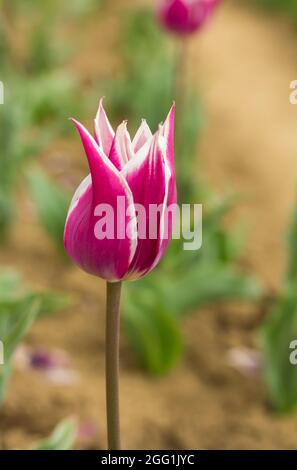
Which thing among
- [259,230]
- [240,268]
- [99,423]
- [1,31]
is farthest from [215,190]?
[99,423]

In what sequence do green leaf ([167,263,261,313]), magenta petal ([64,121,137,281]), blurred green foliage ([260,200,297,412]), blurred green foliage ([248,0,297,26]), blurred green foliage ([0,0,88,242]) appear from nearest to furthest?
1. magenta petal ([64,121,137,281])
2. blurred green foliage ([260,200,297,412])
3. green leaf ([167,263,261,313])
4. blurred green foliage ([0,0,88,242])
5. blurred green foliage ([248,0,297,26])

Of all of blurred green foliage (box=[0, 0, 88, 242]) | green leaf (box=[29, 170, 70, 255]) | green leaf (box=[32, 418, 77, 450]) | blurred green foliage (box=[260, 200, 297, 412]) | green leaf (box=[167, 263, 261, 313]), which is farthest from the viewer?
blurred green foliage (box=[0, 0, 88, 242])

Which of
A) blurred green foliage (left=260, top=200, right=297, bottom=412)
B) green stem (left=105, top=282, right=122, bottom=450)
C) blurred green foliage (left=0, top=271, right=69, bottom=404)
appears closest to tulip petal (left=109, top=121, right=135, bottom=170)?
green stem (left=105, top=282, right=122, bottom=450)

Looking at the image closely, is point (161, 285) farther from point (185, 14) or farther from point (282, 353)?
point (185, 14)

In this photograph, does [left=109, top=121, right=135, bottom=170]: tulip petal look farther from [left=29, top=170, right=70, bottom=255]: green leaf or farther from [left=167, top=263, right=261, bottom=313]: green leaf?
[left=29, top=170, right=70, bottom=255]: green leaf

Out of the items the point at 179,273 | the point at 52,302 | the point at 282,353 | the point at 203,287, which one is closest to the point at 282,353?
the point at 282,353

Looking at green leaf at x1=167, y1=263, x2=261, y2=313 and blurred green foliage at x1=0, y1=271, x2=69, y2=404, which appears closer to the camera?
blurred green foliage at x1=0, y1=271, x2=69, y2=404
